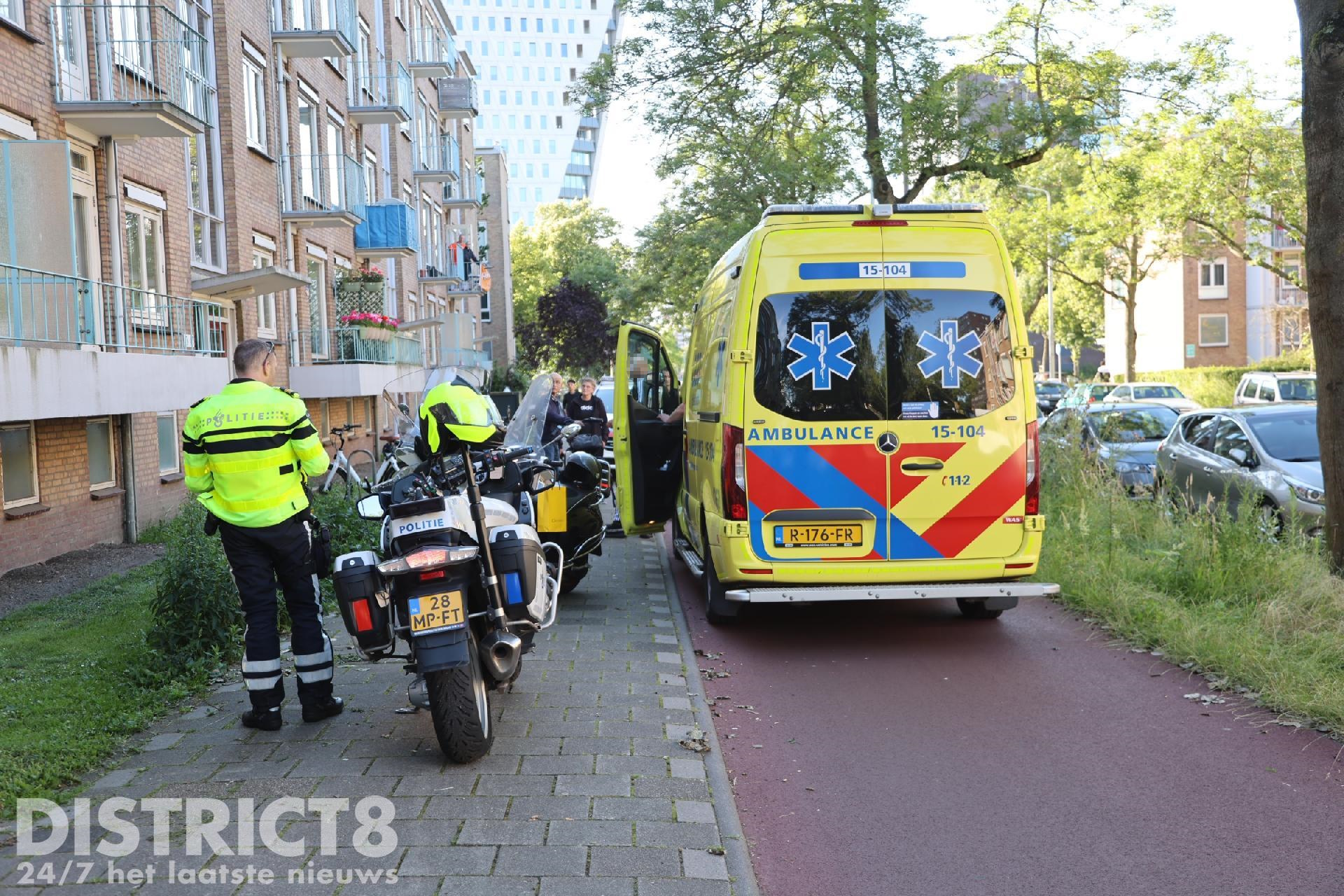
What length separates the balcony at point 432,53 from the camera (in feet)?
126

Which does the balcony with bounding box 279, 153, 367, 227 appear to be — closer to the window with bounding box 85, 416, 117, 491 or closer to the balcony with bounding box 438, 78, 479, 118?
the window with bounding box 85, 416, 117, 491

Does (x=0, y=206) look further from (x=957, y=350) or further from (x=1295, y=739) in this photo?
(x=1295, y=739)

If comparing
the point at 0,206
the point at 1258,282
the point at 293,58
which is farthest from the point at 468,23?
the point at 0,206

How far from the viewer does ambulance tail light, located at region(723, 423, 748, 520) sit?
7.38 m

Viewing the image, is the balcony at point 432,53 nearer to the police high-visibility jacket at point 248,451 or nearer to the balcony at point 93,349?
the balcony at point 93,349

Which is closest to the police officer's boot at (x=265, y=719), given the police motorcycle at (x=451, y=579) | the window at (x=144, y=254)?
the police motorcycle at (x=451, y=579)

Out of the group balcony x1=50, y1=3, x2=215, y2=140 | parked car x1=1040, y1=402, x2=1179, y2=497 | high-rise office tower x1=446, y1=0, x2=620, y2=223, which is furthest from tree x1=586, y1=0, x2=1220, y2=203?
high-rise office tower x1=446, y1=0, x2=620, y2=223

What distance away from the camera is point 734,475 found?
24.3 feet

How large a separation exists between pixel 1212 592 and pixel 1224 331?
5328 centimetres

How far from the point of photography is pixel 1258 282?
55.8 meters

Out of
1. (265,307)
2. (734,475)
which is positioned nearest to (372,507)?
(734,475)

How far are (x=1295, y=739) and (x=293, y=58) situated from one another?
2214cm

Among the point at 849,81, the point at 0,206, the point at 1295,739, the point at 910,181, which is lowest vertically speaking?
the point at 1295,739

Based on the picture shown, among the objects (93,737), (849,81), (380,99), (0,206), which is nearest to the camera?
(93,737)
